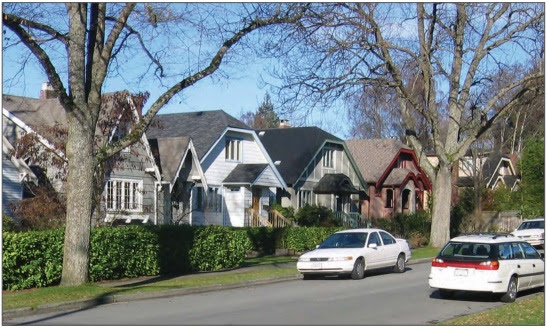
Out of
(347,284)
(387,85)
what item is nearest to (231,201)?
(387,85)

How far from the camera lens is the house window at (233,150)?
4347 cm

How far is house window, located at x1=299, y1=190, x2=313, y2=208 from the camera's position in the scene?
4994 centimetres

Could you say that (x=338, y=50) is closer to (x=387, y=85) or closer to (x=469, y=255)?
(x=387, y=85)

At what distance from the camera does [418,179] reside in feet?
200

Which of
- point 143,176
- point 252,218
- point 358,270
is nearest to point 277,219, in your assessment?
point 252,218

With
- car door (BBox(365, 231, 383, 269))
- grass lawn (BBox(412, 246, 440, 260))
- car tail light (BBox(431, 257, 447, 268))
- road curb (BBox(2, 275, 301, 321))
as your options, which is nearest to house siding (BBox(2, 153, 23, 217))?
road curb (BBox(2, 275, 301, 321))

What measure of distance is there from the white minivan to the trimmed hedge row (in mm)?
9109

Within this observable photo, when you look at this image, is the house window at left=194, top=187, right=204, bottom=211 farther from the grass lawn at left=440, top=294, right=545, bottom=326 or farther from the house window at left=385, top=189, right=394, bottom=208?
the grass lawn at left=440, top=294, right=545, bottom=326

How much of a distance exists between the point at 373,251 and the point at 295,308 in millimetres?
8332

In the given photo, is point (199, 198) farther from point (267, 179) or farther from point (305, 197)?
point (305, 197)

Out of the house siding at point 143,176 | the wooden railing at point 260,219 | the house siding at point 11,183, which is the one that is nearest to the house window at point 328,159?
the wooden railing at point 260,219

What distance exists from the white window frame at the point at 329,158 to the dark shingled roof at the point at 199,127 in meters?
9.55

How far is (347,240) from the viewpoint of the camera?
24906 mm

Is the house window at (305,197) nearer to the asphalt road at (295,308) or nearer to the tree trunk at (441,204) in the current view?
the tree trunk at (441,204)
